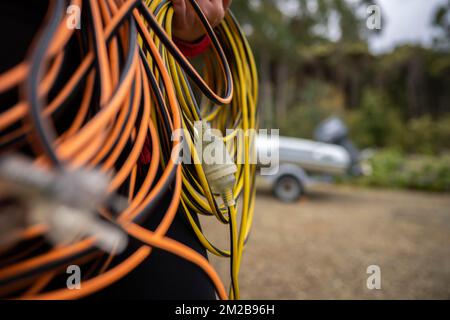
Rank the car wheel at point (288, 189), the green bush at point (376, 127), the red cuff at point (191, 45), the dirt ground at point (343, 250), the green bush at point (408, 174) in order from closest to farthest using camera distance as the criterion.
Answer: the red cuff at point (191, 45)
the dirt ground at point (343, 250)
the car wheel at point (288, 189)
the green bush at point (408, 174)
the green bush at point (376, 127)

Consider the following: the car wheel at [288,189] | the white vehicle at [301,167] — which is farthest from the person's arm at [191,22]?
the car wheel at [288,189]

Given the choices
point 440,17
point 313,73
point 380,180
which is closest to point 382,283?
point 380,180

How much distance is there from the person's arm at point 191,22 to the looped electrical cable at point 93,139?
4 centimetres

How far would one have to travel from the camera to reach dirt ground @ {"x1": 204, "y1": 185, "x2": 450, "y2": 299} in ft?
7.89

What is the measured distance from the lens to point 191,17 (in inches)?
28.0

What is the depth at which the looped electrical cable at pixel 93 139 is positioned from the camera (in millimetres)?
319

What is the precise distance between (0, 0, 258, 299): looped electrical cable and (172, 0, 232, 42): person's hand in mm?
36

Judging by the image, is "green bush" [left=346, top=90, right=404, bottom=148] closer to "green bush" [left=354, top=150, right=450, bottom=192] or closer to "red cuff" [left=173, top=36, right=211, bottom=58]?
"green bush" [left=354, top=150, right=450, bottom=192]

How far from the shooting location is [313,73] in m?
15.1

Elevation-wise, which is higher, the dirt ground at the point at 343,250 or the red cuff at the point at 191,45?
the red cuff at the point at 191,45

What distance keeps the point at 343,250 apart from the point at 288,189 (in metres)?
2.04

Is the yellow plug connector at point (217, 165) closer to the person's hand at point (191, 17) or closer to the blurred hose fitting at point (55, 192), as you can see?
the person's hand at point (191, 17)
